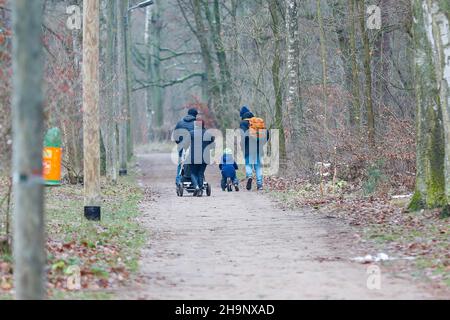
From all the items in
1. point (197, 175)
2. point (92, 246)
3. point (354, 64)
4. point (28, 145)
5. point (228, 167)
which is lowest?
point (92, 246)

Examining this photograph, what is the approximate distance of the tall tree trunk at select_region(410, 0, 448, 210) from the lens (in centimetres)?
1662

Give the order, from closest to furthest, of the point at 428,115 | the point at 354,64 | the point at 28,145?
1. the point at 28,145
2. the point at 428,115
3. the point at 354,64

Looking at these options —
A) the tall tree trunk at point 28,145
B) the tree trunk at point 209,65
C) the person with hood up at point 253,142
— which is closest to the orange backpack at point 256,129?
the person with hood up at point 253,142

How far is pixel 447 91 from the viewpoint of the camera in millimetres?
16109

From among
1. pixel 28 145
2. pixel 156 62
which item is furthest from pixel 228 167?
pixel 156 62

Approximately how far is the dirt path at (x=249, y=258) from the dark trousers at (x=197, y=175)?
300cm

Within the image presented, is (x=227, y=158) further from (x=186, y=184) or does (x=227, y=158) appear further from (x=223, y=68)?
(x=223, y=68)

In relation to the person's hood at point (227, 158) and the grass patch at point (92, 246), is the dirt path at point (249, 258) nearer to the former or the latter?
the grass patch at point (92, 246)

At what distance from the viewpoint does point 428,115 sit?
16.8 m

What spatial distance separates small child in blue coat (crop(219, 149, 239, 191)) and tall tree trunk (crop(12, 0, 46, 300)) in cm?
1948

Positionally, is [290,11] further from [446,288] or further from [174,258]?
[446,288]

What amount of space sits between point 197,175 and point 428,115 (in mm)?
9528

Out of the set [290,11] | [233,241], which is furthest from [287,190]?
[233,241]
